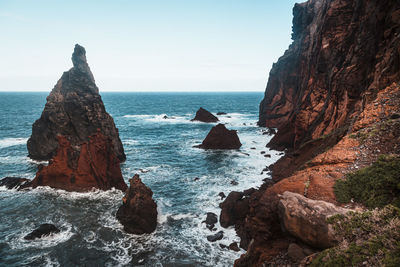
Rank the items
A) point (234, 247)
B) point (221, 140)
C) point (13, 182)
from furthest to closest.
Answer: point (221, 140) → point (13, 182) → point (234, 247)

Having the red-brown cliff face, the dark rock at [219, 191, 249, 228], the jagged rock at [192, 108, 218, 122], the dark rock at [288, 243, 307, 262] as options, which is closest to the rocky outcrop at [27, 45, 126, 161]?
the dark rock at [219, 191, 249, 228]

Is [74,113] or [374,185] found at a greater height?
[74,113]

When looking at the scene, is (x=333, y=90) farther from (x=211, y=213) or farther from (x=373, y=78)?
(x=211, y=213)

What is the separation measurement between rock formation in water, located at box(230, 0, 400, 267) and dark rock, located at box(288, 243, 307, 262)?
385mm

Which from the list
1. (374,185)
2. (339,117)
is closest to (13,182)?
(374,185)

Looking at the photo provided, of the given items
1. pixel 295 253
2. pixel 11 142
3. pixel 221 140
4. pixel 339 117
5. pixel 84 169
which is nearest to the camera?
pixel 295 253

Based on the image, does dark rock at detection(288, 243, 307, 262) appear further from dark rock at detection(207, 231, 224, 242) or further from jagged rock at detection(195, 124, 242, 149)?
jagged rock at detection(195, 124, 242, 149)

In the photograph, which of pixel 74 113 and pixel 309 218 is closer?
pixel 309 218

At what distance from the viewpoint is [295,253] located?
334 inches

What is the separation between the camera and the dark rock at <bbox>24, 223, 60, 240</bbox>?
1952cm

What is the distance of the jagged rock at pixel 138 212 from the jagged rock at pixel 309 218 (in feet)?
45.3

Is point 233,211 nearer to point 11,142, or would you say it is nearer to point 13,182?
point 13,182

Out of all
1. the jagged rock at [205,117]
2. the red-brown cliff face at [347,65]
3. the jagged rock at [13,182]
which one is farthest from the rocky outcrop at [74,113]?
the jagged rock at [205,117]

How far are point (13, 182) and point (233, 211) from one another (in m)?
26.5
